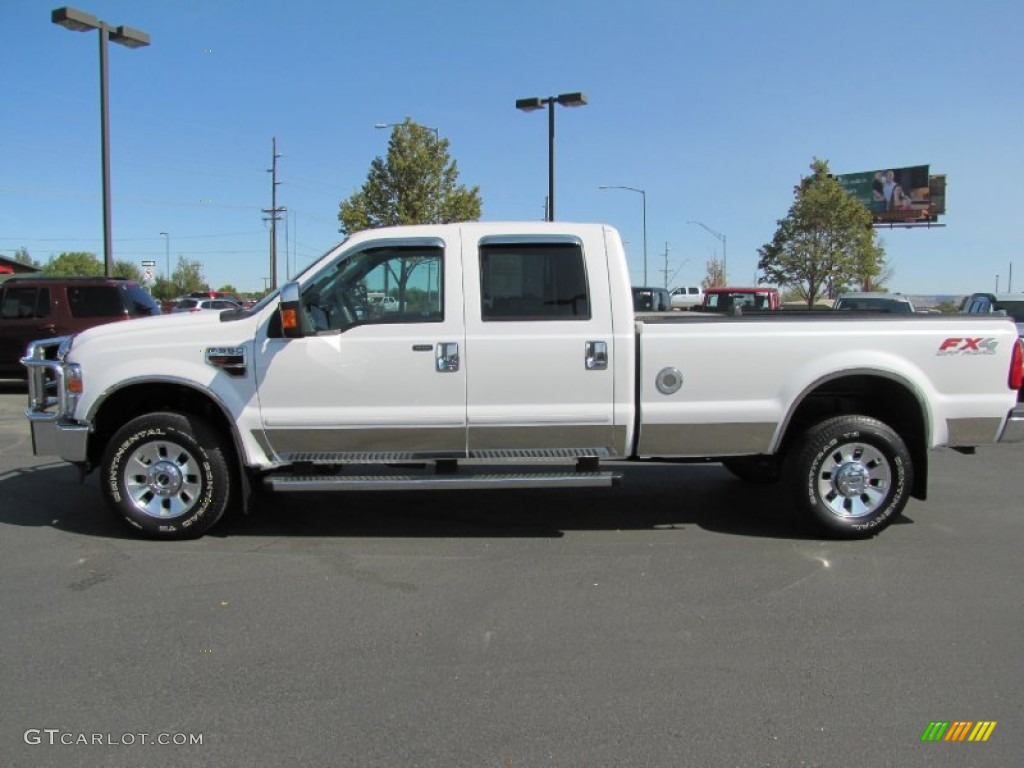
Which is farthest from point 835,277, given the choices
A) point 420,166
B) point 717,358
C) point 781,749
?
point 781,749

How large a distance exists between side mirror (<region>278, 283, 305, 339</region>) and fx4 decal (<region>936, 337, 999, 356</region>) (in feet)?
14.1

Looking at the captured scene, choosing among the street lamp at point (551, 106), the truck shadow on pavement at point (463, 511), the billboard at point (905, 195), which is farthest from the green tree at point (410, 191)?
the billboard at point (905, 195)

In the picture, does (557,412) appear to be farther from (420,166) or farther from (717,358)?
(420,166)

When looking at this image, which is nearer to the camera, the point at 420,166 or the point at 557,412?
the point at 557,412

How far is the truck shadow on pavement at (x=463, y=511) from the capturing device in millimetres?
5707

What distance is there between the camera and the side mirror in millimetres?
4926

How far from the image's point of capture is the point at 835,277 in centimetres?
3978

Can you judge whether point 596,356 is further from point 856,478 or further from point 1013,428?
point 1013,428

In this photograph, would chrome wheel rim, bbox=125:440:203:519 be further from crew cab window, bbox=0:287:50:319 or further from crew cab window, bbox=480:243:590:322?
crew cab window, bbox=0:287:50:319

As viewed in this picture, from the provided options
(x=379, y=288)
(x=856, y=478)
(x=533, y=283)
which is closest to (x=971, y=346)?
(x=856, y=478)

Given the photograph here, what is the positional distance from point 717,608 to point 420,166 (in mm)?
23124

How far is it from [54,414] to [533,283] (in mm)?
3409

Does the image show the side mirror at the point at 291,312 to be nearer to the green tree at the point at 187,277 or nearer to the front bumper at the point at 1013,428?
the front bumper at the point at 1013,428

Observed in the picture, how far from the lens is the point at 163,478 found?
5328 mm
